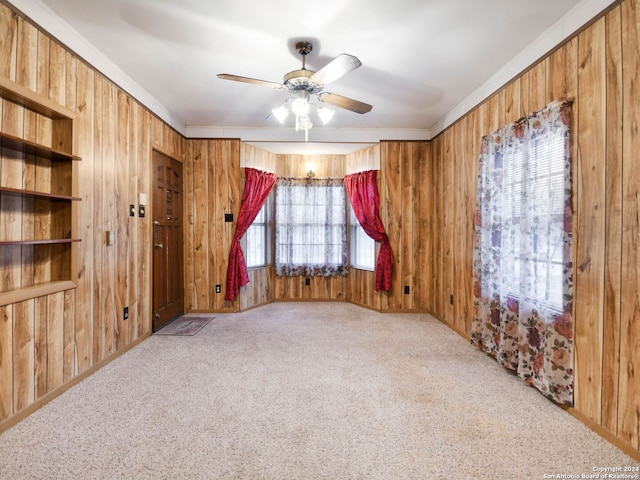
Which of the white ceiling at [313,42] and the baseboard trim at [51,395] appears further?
the white ceiling at [313,42]

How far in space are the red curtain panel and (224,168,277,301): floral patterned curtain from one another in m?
1.46

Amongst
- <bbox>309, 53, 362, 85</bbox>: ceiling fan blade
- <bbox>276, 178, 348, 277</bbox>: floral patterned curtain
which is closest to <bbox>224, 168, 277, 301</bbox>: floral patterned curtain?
<bbox>276, 178, 348, 277</bbox>: floral patterned curtain

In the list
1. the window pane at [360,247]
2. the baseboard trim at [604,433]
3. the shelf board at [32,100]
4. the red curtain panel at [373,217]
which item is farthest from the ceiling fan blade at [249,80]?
the baseboard trim at [604,433]

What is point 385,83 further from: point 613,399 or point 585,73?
point 613,399

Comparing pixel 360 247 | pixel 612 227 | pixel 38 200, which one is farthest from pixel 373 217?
pixel 38 200

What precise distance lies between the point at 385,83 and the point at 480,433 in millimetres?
2932

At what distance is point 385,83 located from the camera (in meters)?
2.85

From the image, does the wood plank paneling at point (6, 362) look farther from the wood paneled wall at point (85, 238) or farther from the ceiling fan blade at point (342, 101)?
the ceiling fan blade at point (342, 101)

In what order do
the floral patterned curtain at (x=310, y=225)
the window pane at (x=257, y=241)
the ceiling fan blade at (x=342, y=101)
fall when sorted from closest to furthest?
the ceiling fan blade at (x=342, y=101), the window pane at (x=257, y=241), the floral patterned curtain at (x=310, y=225)

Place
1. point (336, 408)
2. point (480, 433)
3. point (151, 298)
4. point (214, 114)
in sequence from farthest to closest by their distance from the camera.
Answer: point (214, 114) < point (151, 298) < point (336, 408) < point (480, 433)

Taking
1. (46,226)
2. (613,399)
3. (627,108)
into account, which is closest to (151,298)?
(46,226)

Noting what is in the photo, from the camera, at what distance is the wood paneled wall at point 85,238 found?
178 centimetres

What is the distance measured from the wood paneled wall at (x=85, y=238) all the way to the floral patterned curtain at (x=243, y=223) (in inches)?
41.1

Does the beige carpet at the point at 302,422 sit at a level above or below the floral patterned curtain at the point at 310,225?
below
